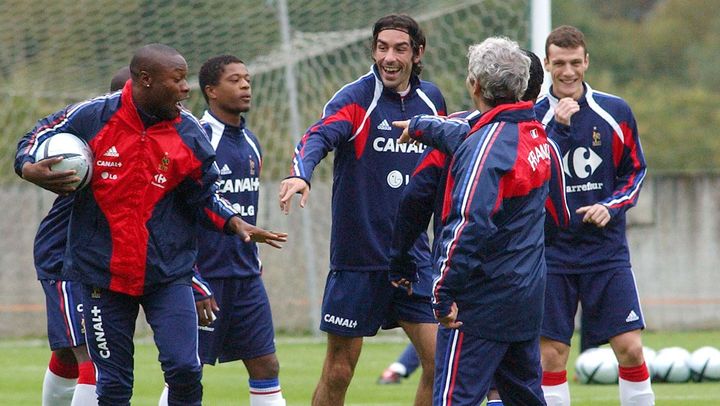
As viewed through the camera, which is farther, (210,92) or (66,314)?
(210,92)

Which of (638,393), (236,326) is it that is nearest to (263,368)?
(236,326)

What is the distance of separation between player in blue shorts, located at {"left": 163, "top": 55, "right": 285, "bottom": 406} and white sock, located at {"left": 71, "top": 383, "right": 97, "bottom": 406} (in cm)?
73

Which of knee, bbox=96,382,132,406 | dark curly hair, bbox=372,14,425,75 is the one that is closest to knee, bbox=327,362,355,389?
knee, bbox=96,382,132,406

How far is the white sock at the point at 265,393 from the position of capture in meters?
7.32

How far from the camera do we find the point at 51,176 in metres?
5.91

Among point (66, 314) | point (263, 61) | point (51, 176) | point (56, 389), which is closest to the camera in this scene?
point (51, 176)

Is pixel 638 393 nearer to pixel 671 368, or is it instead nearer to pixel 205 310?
pixel 205 310

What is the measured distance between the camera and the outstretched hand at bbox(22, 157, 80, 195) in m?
5.88

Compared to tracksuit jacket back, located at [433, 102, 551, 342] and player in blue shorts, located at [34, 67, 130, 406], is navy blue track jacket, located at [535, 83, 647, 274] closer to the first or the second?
tracksuit jacket back, located at [433, 102, 551, 342]

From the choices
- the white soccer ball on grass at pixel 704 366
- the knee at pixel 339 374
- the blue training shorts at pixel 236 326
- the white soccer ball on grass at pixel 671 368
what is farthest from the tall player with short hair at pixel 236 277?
the white soccer ball on grass at pixel 704 366

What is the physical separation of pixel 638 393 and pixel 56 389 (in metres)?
3.31

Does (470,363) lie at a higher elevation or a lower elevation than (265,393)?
higher

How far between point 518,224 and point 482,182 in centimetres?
29

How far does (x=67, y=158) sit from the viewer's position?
5.89m
